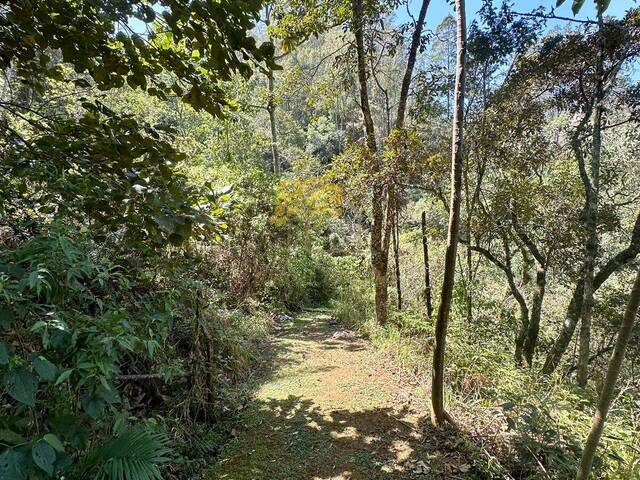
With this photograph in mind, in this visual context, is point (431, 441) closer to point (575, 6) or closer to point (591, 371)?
point (575, 6)

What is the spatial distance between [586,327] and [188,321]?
4.99m

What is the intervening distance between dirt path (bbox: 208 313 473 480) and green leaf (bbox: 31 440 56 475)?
2005 millimetres

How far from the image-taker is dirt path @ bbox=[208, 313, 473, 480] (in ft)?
8.91

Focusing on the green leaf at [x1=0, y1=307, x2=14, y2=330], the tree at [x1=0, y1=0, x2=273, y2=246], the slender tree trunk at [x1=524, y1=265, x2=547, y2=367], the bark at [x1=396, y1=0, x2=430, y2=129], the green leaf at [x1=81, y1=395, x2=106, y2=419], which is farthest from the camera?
the slender tree trunk at [x1=524, y1=265, x2=547, y2=367]

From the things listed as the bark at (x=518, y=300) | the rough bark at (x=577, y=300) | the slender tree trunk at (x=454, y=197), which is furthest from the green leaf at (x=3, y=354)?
the rough bark at (x=577, y=300)

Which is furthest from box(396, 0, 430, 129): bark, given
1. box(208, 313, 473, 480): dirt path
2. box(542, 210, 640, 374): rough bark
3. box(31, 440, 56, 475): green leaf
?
box(31, 440, 56, 475): green leaf

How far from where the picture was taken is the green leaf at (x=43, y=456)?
3.25 ft

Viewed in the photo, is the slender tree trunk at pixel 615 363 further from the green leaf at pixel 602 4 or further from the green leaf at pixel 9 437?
the green leaf at pixel 9 437

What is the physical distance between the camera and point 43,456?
1.01m

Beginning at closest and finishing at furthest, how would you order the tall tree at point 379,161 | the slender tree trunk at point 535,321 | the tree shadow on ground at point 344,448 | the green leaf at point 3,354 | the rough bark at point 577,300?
the green leaf at point 3,354
the tree shadow on ground at point 344,448
the rough bark at point 577,300
the tall tree at point 379,161
the slender tree trunk at point 535,321

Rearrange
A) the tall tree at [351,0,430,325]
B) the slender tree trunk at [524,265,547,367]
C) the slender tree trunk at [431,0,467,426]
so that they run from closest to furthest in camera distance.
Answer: the slender tree trunk at [431,0,467,426]
the tall tree at [351,0,430,325]
the slender tree trunk at [524,265,547,367]

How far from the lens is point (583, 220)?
5.21m

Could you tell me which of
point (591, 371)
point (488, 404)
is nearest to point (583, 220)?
point (591, 371)

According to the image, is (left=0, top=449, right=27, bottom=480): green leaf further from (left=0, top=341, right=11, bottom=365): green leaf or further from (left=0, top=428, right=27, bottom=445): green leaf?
(left=0, top=341, right=11, bottom=365): green leaf
